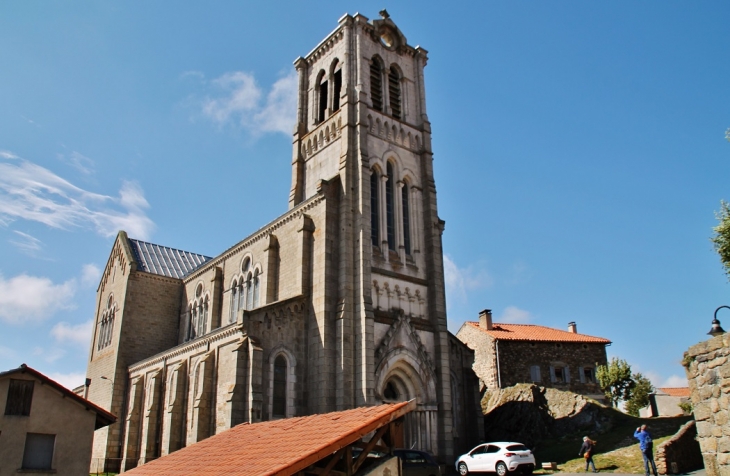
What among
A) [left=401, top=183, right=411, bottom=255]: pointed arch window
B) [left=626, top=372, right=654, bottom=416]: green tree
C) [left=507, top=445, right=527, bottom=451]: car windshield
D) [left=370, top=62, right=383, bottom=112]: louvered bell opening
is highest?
[left=370, top=62, right=383, bottom=112]: louvered bell opening

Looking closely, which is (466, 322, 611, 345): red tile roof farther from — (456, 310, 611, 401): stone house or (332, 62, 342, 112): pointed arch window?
(332, 62, 342, 112): pointed arch window

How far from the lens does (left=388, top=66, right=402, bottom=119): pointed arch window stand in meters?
37.1

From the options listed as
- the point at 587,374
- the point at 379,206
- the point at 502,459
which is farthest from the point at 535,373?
the point at 502,459

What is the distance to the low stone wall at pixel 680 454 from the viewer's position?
69.5 ft

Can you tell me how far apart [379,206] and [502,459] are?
572 inches

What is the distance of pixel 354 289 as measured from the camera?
96.9 feet

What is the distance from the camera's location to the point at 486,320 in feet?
159

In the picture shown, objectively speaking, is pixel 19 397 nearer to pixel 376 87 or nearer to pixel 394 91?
pixel 376 87

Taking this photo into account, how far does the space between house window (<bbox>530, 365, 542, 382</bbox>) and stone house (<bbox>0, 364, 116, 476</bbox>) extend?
107 ft

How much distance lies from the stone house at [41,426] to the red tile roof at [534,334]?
3117 cm

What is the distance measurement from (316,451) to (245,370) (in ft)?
60.9

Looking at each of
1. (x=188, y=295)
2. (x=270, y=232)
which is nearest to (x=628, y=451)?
(x=270, y=232)

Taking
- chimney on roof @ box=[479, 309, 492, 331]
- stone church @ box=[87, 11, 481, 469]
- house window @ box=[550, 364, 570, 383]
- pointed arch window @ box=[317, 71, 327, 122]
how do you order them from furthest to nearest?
chimney on roof @ box=[479, 309, 492, 331]
house window @ box=[550, 364, 570, 383]
pointed arch window @ box=[317, 71, 327, 122]
stone church @ box=[87, 11, 481, 469]

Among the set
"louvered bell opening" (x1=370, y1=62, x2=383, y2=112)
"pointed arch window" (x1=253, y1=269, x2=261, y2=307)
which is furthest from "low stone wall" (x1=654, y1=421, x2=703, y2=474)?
"louvered bell opening" (x1=370, y1=62, x2=383, y2=112)
